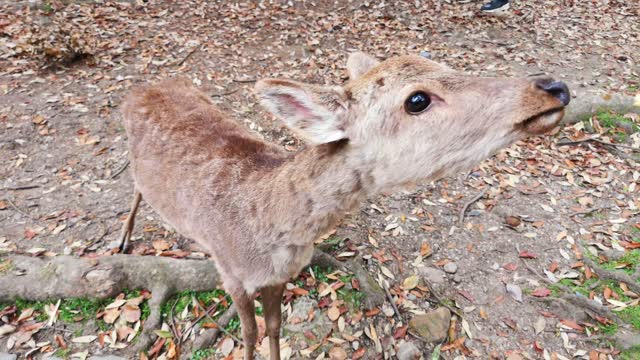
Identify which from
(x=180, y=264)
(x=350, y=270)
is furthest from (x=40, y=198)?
(x=350, y=270)

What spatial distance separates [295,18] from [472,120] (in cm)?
772

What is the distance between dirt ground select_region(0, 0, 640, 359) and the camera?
4.02 m

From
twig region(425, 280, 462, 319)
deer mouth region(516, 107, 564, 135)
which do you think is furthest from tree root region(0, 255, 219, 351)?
deer mouth region(516, 107, 564, 135)

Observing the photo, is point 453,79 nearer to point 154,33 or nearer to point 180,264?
point 180,264

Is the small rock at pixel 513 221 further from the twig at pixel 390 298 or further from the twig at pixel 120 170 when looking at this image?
the twig at pixel 120 170

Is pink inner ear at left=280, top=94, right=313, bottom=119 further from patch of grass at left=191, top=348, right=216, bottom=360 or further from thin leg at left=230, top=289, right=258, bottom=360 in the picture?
patch of grass at left=191, top=348, right=216, bottom=360

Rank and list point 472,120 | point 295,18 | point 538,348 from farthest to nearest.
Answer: point 295,18
point 538,348
point 472,120

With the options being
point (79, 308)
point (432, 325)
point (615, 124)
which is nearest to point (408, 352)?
point (432, 325)

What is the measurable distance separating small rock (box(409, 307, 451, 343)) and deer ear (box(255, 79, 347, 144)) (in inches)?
85.4

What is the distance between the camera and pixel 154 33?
8.12 meters

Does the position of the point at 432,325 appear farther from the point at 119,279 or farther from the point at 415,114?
the point at 119,279

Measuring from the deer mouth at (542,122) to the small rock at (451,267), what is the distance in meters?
2.50

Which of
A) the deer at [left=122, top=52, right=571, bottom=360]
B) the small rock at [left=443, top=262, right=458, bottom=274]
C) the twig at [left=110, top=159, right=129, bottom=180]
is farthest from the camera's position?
the twig at [left=110, top=159, right=129, bottom=180]

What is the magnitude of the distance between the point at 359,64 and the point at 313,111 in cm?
83
